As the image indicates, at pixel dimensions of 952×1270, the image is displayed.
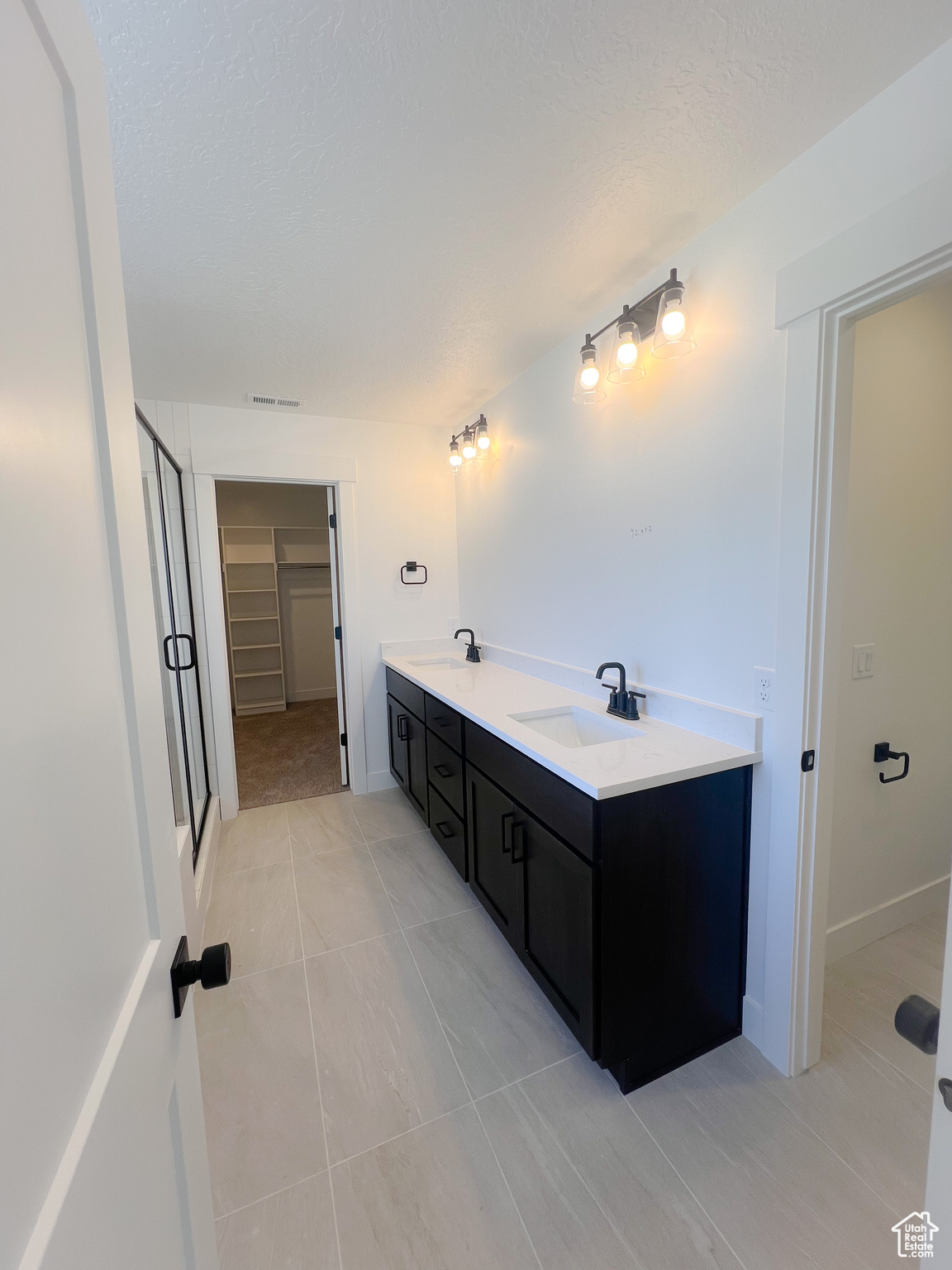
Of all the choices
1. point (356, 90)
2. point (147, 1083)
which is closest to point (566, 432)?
point (356, 90)

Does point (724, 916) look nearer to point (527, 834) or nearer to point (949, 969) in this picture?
point (527, 834)

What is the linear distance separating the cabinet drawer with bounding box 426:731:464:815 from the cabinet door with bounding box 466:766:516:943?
88 mm

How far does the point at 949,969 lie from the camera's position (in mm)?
549

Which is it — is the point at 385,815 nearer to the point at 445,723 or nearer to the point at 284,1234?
the point at 445,723

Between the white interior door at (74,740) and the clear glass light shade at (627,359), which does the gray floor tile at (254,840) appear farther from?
the clear glass light shade at (627,359)

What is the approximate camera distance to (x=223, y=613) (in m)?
3.07

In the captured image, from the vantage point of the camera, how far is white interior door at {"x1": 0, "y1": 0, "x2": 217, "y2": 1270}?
1.14ft

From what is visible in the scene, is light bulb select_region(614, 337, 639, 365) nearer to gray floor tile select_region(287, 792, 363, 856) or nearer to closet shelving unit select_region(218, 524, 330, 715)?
gray floor tile select_region(287, 792, 363, 856)

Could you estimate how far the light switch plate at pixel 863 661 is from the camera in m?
1.73

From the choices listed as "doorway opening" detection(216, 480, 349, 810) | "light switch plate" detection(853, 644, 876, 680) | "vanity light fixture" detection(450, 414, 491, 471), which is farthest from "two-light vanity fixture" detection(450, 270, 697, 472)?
"doorway opening" detection(216, 480, 349, 810)

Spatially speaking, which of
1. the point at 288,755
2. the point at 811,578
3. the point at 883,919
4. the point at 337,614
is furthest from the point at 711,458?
the point at 288,755

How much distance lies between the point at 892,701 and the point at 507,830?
1454 mm

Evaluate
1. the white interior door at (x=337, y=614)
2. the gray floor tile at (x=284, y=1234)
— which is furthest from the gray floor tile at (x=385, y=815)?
the gray floor tile at (x=284, y=1234)

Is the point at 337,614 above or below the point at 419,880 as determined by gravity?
above
